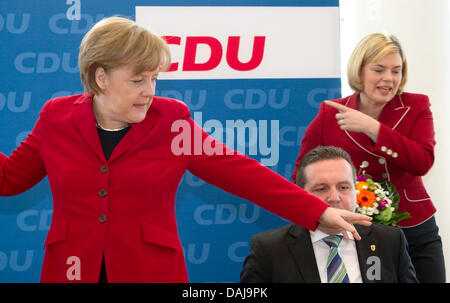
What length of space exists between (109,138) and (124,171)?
0.15 meters

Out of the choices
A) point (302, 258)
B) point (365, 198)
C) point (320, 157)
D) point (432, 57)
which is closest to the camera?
point (302, 258)

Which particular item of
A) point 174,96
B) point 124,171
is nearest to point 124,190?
point 124,171

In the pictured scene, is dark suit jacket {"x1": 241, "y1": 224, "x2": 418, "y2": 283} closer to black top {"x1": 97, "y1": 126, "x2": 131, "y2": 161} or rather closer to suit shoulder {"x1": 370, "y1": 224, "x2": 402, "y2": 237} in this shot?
suit shoulder {"x1": 370, "y1": 224, "x2": 402, "y2": 237}

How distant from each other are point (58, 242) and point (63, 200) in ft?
0.44

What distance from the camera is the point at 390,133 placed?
302 cm

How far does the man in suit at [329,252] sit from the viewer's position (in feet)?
7.75

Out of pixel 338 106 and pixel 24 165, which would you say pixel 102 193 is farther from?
pixel 338 106

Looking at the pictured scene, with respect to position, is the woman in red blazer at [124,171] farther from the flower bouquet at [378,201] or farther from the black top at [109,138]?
the flower bouquet at [378,201]

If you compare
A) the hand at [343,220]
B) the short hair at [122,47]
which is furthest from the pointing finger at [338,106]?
the short hair at [122,47]

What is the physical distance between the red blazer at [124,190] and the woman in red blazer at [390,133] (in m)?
1.06
